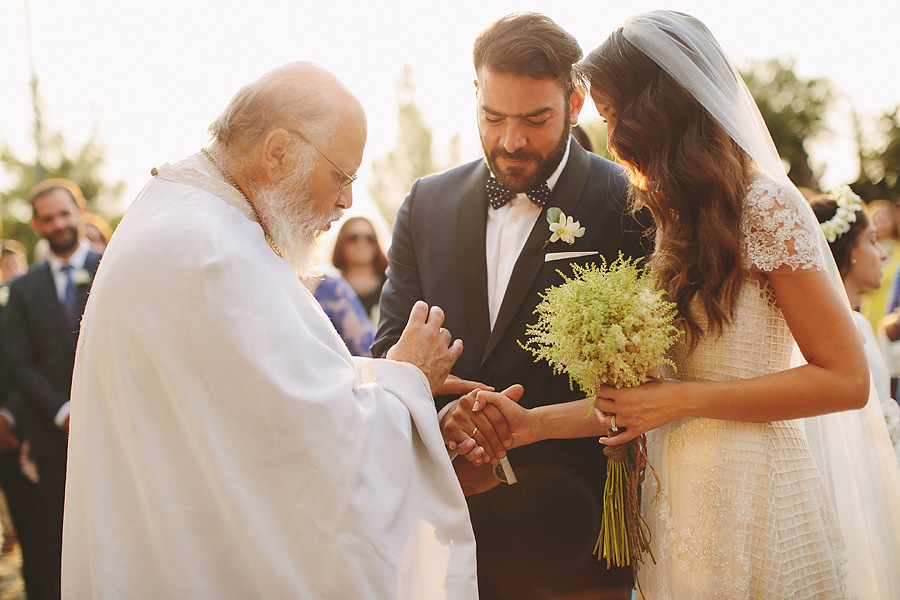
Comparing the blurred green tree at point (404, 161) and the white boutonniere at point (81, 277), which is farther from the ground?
the blurred green tree at point (404, 161)

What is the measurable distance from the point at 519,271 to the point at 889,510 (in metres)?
1.77

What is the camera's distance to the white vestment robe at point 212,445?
2.29m

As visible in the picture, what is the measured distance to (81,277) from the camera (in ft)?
20.1

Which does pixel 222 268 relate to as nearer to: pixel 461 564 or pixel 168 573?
pixel 168 573

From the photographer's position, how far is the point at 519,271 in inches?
129

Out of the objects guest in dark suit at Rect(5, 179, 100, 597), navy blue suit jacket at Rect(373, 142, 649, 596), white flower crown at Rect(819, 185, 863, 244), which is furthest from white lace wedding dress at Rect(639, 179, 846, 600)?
guest in dark suit at Rect(5, 179, 100, 597)

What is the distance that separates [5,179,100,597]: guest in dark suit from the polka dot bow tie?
4.14 metres

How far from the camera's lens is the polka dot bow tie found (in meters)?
3.36

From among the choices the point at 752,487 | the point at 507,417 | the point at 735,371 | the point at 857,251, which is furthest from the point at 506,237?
the point at 857,251

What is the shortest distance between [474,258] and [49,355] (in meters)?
4.49

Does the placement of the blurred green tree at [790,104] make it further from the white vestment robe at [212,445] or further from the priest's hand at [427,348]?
the white vestment robe at [212,445]

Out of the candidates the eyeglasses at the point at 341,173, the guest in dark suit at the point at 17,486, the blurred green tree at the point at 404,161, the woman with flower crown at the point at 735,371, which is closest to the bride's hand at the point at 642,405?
the woman with flower crown at the point at 735,371

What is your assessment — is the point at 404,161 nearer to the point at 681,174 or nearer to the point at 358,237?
the point at 358,237

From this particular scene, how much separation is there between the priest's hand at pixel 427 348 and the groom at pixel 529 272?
343 millimetres
